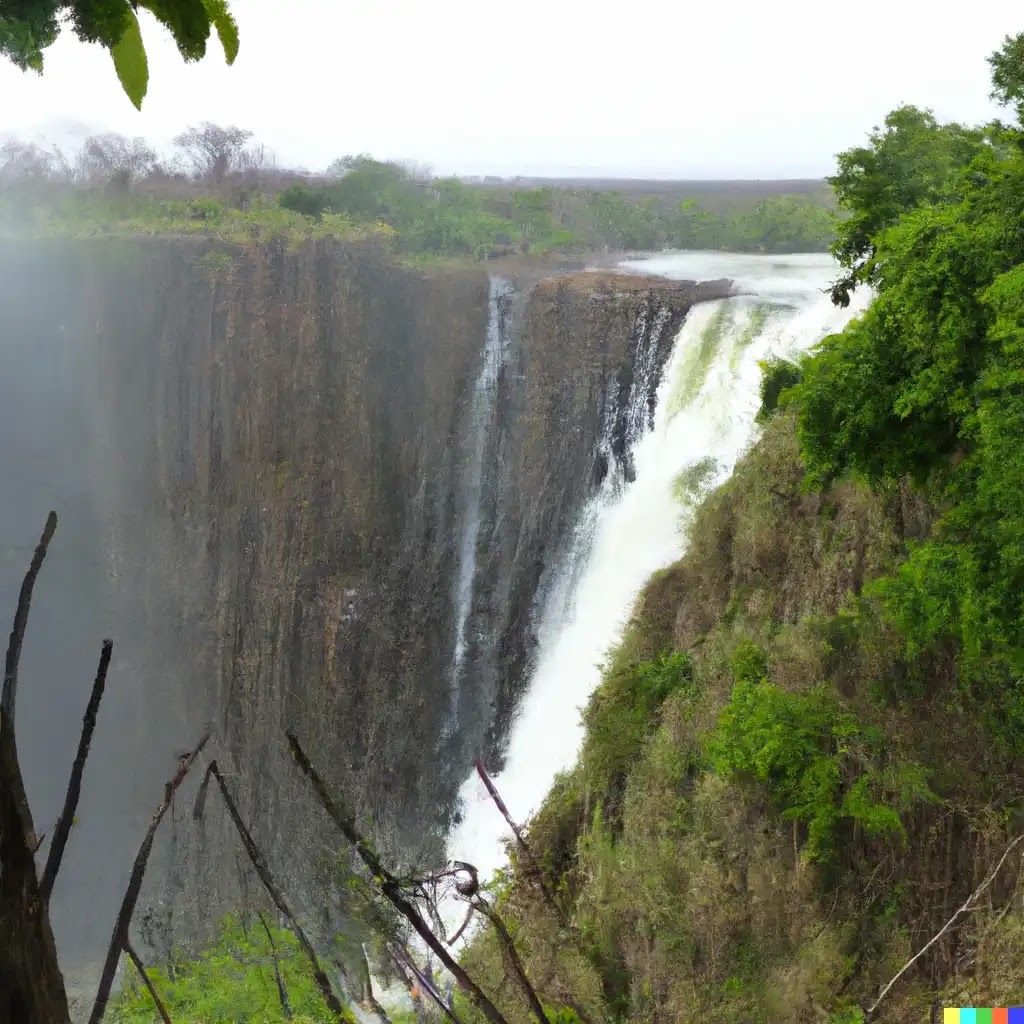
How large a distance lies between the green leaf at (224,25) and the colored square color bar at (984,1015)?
5.36m

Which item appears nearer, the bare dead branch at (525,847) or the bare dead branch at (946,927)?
the bare dead branch at (946,927)

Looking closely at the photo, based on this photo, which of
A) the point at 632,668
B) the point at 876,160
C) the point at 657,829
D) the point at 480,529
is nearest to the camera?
the point at 876,160

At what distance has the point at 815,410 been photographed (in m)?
6.92

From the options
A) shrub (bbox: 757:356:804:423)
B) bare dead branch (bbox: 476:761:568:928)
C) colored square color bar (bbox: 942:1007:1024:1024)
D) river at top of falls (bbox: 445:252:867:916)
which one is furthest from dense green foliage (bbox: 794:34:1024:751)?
river at top of falls (bbox: 445:252:867:916)

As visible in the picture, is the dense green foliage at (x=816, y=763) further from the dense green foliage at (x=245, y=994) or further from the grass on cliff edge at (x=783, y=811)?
the dense green foliage at (x=245, y=994)

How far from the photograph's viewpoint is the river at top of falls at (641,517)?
13227mm

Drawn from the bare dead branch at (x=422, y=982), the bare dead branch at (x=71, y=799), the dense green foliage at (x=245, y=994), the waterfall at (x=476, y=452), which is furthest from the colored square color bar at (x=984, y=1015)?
the waterfall at (x=476, y=452)

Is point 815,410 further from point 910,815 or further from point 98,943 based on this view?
point 98,943

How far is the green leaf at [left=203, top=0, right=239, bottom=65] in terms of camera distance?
1.66m

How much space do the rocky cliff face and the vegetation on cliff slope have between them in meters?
6.29

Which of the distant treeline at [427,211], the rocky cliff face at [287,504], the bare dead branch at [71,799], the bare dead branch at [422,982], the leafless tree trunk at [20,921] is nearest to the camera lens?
the leafless tree trunk at [20,921]

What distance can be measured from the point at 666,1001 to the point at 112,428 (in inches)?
798

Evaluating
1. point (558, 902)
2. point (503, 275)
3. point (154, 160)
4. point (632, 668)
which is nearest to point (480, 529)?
point (503, 275)

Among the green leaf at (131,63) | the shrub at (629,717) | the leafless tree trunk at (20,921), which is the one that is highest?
the green leaf at (131,63)
